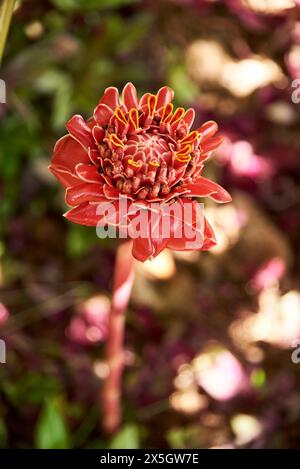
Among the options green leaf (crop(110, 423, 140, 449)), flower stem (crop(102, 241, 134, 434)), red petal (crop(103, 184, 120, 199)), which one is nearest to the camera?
red petal (crop(103, 184, 120, 199))

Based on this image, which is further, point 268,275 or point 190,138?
point 268,275

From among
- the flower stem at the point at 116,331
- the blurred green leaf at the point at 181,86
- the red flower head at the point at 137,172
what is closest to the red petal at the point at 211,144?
the red flower head at the point at 137,172

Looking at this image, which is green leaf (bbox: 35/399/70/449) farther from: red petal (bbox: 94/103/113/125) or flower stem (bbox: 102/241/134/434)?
red petal (bbox: 94/103/113/125)

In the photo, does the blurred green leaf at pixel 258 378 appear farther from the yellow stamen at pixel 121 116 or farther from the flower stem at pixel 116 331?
the yellow stamen at pixel 121 116

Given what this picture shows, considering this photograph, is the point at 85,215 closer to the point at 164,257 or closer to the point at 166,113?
the point at 166,113

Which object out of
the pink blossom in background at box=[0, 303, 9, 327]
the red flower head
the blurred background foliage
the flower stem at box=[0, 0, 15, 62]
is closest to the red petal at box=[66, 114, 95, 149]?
the red flower head

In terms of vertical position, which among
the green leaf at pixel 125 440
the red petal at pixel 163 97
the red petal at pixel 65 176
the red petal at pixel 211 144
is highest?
the red petal at pixel 163 97

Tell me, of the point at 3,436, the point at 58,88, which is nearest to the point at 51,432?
the point at 3,436
